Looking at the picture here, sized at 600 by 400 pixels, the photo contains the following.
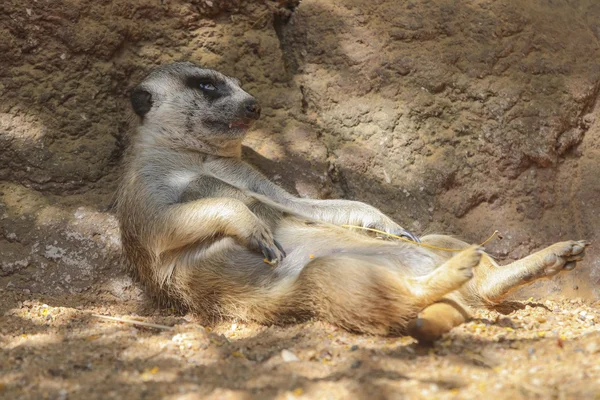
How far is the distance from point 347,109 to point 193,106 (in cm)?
131

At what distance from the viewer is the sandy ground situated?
2.51 m

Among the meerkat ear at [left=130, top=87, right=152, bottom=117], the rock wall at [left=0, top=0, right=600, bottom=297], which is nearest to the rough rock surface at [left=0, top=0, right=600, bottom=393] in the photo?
the rock wall at [left=0, top=0, right=600, bottom=297]

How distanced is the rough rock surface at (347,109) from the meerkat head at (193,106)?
1.31 ft

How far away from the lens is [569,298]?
4.64 meters

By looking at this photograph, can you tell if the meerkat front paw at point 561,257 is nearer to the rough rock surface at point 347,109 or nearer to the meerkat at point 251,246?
the meerkat at point 251,246

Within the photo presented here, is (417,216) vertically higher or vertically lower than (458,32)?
lower

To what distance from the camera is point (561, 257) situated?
353 centimetres

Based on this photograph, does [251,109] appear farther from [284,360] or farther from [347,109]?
[284,360]

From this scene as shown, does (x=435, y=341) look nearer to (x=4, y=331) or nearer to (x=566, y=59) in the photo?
(x=4, y=331)

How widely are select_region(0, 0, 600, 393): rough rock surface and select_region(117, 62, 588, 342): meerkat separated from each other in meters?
0.39

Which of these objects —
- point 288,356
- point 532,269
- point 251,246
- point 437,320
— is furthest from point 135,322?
point 532,269

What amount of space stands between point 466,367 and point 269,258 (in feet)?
4.61

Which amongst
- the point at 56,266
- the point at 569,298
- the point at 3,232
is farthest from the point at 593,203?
the point at 3,232

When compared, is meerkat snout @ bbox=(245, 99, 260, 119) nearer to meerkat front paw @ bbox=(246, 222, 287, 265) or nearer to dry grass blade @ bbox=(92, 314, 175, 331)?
meerkat front paw @ bbox=(246, 222, 287, 265)
